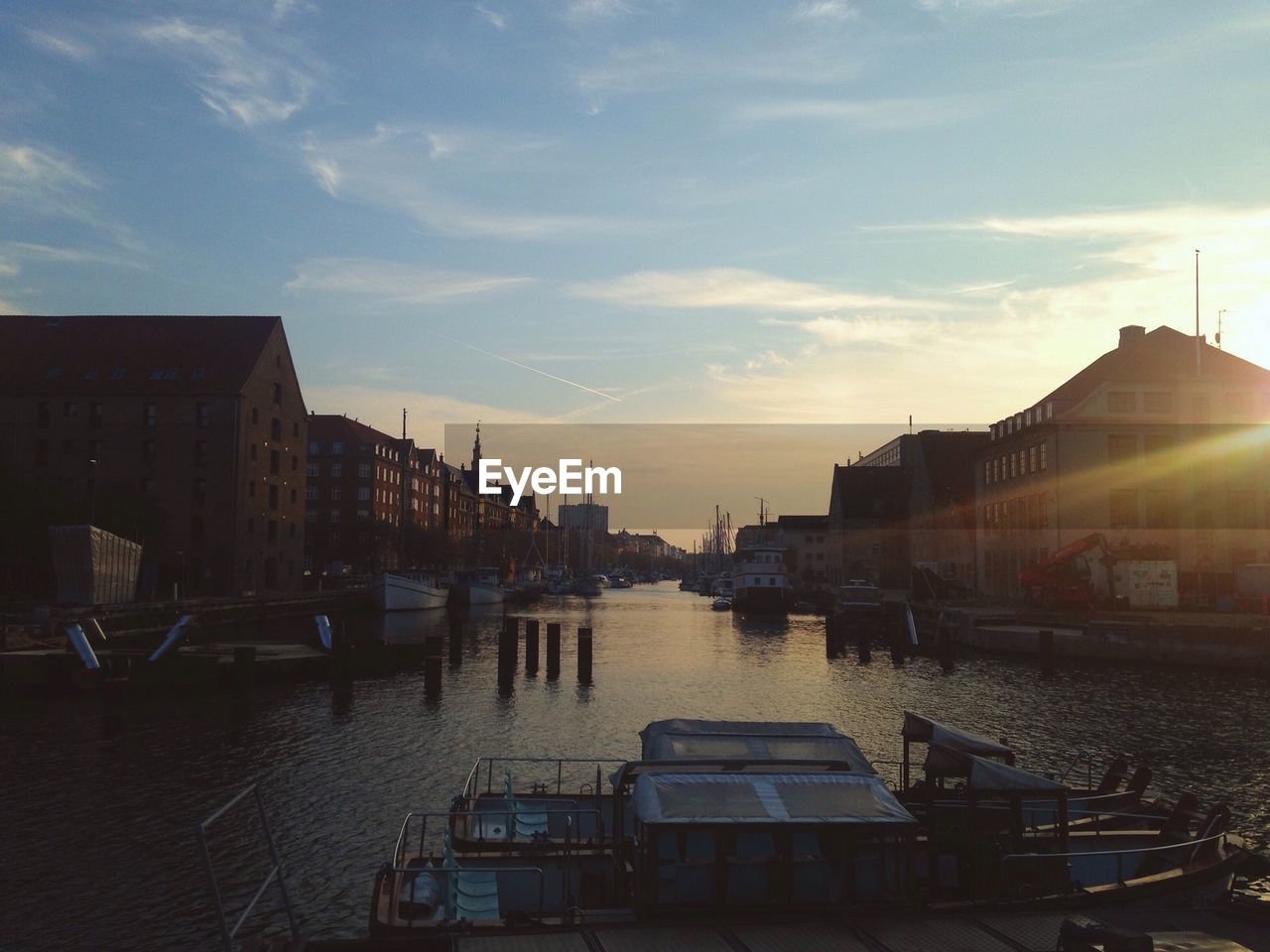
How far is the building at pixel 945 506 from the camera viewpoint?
96562mm

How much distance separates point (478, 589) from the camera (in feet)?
371

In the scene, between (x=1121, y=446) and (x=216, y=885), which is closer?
(x=216, y=885)

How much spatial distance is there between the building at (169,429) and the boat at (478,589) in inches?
931

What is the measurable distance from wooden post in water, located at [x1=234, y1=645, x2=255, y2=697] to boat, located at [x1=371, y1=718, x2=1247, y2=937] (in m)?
21.8

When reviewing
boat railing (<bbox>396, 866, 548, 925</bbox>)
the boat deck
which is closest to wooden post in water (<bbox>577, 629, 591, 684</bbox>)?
boat railing (<bbox>396, 866, 548, 925</bbox>)

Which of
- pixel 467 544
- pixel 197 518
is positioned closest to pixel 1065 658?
pixel 197 518

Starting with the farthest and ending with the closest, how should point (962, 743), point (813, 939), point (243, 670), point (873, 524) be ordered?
1. point (873, 524)
2. point (243, 670)
3. point (962, 743)
4. point (813, 939)

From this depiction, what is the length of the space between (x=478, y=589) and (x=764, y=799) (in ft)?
337

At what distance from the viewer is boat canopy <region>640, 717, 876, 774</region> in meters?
15.9

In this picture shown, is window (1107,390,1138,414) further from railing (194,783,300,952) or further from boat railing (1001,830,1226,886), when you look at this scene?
railing (194,783,300,952)

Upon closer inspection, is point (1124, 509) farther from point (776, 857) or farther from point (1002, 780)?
Answer: point (776, 857)

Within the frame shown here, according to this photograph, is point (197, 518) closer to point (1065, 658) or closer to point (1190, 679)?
point (1065, 658)

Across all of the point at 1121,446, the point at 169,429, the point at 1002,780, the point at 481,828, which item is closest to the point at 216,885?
the point at 481,828

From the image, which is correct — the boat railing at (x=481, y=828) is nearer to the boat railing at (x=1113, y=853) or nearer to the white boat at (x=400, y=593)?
the boat railing at (x=1113, y=853)
